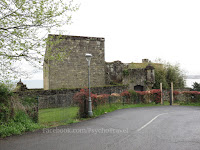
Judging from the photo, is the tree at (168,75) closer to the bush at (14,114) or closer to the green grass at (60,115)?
the green grass at (60,115)

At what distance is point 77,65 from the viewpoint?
25.8 m

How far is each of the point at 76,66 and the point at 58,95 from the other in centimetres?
1216

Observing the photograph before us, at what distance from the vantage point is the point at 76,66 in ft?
84.5

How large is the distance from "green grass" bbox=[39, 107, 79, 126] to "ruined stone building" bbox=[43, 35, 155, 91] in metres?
11.3

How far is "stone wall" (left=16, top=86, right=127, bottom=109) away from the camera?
12.8 m

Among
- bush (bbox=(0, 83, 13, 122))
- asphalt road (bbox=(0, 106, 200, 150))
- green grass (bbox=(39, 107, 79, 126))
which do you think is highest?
bush (bbox=(0, 83, 13, 122))

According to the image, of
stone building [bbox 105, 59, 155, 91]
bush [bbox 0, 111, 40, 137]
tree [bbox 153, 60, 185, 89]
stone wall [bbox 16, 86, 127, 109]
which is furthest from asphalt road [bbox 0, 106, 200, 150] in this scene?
tree [bbox 153, 60, 185, 89]

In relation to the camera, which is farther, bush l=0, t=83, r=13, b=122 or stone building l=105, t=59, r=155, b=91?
stone building l=105, t=59, r=155, b=91

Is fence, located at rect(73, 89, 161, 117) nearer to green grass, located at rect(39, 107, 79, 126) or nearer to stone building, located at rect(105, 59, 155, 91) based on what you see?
green grass, located at rect(39, 107, 79, 126)

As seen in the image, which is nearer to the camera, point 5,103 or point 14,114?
point 5,103

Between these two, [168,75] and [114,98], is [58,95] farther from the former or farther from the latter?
[168,75]

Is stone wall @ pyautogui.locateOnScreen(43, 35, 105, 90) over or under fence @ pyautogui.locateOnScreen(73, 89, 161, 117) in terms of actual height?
over

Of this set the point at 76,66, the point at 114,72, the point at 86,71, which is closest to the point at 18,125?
the point at 76,66

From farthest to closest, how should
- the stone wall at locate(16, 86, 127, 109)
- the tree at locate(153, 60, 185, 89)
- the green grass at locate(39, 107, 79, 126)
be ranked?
the tree at locate(153, 60, 185, 89)
the stone wall at locate(16, 86, 127, 109)
the green grass at locate(39, 107, 79, 126)
